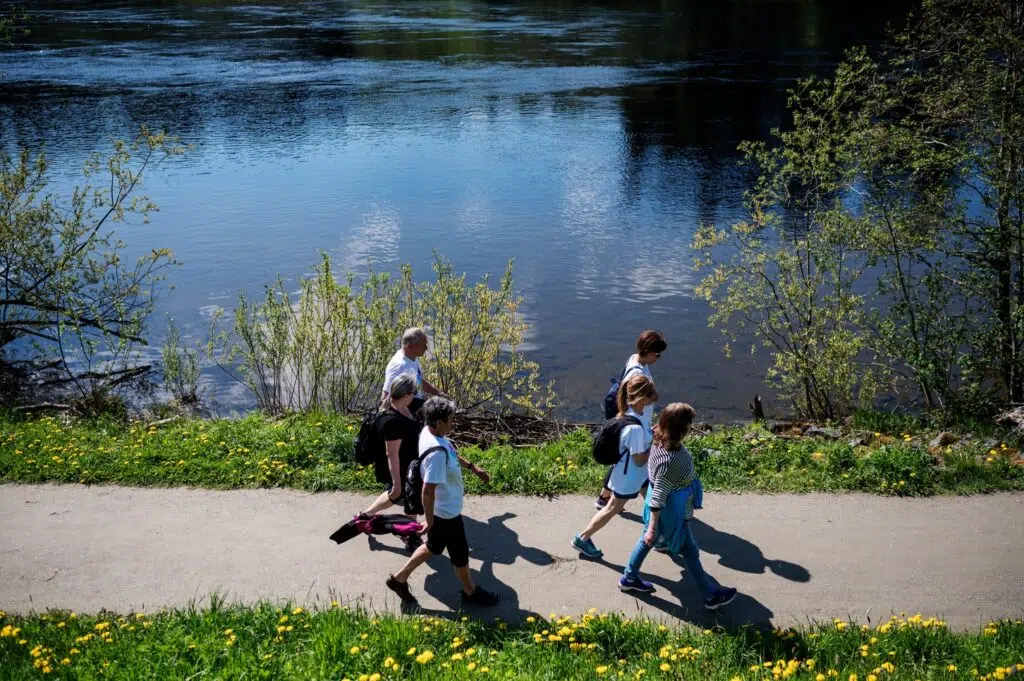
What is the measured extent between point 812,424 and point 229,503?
8158 millimetres

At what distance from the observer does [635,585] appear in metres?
7.71

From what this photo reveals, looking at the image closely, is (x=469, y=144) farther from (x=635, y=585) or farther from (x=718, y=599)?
(x=718, y=599)

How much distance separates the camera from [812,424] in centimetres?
1355

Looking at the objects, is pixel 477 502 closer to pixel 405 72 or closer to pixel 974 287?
pixel 974 287

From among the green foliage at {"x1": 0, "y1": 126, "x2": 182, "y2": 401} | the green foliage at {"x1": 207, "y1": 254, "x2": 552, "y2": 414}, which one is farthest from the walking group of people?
the green foliage at {"x1": 0, "y1": 126, "x2": 182, "y2": 401}

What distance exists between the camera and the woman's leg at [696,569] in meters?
7.41

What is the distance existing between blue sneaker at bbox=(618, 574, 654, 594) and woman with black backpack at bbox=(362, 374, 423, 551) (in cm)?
186

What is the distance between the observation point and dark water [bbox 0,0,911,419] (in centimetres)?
2188

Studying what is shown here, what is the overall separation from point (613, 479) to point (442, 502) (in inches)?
65.0

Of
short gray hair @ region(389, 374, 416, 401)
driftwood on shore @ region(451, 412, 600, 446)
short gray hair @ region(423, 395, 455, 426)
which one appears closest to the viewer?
short gray hair @ region(423, 395, 455, 426)

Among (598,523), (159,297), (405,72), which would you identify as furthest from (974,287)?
(405,72)

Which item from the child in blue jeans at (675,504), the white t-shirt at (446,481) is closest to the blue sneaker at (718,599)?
the child in blue jeans at (675,504)

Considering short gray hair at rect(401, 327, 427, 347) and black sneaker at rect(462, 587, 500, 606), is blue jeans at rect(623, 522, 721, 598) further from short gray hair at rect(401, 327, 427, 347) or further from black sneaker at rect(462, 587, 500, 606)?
short gray hair at rect(401, 327, 427, 347)

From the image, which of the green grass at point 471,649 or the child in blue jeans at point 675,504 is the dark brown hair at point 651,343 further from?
the green grass at point 471,649
